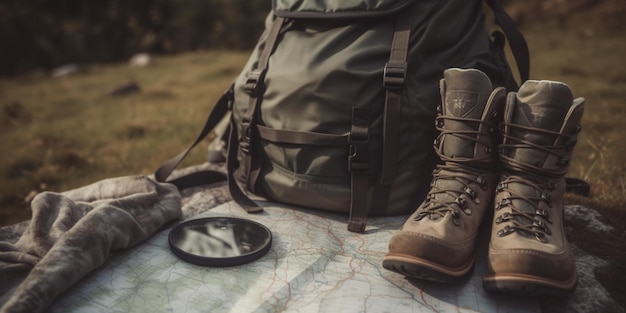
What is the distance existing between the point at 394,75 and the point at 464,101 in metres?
0.40

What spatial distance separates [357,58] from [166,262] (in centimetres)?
141

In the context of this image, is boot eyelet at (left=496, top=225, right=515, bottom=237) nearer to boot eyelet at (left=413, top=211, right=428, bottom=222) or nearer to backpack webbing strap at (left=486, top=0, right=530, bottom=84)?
boot eyelet at (left=413, top=211, right=428, bottom=222)

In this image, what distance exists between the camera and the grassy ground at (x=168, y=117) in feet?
10.8

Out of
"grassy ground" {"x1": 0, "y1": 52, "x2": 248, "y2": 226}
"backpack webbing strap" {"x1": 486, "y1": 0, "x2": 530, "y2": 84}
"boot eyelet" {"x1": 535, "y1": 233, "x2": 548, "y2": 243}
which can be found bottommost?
"grassy ground" {"x1": 0, "y1": 52, "x2": 248, "y2": 226}

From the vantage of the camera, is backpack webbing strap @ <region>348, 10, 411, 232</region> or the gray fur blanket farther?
backpack webbing strap @ <region>348, 10, 411, 232</region>

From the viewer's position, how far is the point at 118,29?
15.1 metres

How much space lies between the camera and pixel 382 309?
1.81m

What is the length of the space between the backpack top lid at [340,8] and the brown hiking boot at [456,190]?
1.70ft

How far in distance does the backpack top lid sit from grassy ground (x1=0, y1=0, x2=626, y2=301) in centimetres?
155

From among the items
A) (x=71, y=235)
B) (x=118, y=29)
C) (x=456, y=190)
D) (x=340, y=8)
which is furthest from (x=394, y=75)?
(x=118, y=29)

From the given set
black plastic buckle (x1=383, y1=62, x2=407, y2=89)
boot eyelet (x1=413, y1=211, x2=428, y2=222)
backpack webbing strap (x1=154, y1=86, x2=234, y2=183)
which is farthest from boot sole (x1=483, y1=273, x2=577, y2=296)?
backpack webbing strap (x1=154, y1=86, x2=234, y2=183)

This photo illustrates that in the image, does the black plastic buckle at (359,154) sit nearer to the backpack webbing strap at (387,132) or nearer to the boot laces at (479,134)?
the backpack webbing strap at (387,132)

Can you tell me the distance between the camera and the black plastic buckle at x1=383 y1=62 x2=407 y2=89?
2.41 m

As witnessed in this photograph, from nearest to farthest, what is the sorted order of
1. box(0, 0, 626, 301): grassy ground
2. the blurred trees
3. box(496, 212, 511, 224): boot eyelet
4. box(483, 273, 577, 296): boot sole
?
box(483, 273, 577, 296): boot sole, box(496, 212, 511, 224): boot eyelet, box(0, 0, 626, 301): grassy ground, the blurred trees
